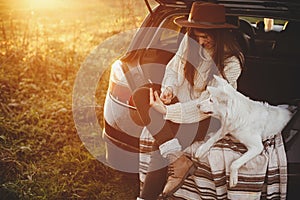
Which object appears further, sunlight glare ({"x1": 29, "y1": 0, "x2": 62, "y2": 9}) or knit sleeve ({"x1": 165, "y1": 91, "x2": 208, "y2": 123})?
sunlight glare ({"x1": 29, "y1": 0, "x2": 62, "y2": 9})

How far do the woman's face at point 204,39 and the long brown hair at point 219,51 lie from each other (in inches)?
0.8

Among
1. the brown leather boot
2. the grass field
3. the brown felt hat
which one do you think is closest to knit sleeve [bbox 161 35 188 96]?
the brown felt hat

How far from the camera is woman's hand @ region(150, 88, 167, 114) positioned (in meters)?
3.60

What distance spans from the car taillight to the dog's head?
60cm

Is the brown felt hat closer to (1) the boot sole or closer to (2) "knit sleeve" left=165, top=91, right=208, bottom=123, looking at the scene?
(2) "knit sleeve" left=165, top=91, right=208, bottom=123

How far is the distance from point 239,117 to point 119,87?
2.98 feet

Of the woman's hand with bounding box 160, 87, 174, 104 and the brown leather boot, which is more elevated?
the woman's hand with bounding box 160, 87, 174, 104

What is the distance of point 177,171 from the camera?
3.63 m

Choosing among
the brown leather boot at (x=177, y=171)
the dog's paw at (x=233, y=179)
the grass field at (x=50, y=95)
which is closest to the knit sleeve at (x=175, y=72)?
the brown leather boot at (x=177, y=171)

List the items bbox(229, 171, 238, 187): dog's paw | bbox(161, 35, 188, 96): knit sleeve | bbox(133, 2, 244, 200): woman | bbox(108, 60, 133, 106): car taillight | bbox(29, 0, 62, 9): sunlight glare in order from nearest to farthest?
bbox(229, 171, 238, 187): dog's paw, bbox(133, 2, 244, 200): woman, bbox(161, 35, 188, 96): knit sleeve, bbox(108, 60, 133, 106): car taillight, bbox(29, 0, 62, 9): sunlight glare

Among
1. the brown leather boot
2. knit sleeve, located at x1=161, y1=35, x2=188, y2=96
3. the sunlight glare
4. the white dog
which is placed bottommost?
the brown leather boot

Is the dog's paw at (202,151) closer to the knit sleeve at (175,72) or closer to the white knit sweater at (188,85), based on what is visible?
the white knit sweater at (188,85)

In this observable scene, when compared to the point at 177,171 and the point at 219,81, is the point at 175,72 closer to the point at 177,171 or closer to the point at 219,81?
the point at 219,81

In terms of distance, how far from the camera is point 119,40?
7.44m
